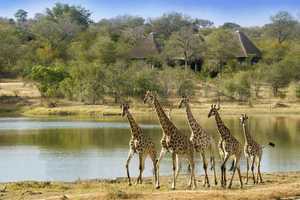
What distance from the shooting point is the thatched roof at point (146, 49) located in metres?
79.4

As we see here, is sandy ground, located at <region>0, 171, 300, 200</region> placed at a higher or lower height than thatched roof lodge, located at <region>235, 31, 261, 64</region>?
lower

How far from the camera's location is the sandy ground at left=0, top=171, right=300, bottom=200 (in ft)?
46.5

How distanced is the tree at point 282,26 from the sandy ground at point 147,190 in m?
88.9

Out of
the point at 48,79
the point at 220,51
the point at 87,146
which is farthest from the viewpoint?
the point at 220,51

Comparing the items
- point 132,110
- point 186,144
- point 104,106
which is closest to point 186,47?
point 104,106

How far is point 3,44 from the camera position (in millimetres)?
78938

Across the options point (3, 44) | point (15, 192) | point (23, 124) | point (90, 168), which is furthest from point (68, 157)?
point (3, 44)

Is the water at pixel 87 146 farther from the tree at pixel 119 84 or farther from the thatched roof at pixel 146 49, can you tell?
the thatched roof at pixel 146 49

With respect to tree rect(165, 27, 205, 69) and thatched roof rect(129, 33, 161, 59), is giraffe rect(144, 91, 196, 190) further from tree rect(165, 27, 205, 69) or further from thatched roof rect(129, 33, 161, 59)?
thatched roof rect(129, 33, 161, 59)

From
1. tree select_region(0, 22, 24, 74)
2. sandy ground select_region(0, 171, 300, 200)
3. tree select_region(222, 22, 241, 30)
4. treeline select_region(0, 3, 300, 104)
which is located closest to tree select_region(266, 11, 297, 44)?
treeline select_region(0, 3, 300, 104)

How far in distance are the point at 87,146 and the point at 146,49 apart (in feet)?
161

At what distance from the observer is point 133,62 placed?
74.2 metres

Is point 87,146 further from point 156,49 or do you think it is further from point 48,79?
point 156,49

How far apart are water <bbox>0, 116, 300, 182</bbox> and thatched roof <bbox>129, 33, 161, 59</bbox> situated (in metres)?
27.7
